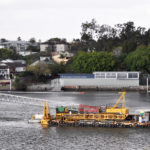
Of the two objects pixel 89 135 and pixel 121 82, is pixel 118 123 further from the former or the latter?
pixel 121 82

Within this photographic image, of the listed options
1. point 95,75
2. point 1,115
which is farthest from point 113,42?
point 1,115

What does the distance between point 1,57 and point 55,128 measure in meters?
93.5

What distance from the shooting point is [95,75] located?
3415 inches

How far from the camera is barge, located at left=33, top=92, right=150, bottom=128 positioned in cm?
4350

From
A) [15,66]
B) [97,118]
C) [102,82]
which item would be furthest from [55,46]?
[97,118]

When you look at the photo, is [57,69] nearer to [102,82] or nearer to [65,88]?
[65,88]

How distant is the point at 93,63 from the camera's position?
94.3 meters

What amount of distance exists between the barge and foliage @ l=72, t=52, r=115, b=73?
4836 centimetres

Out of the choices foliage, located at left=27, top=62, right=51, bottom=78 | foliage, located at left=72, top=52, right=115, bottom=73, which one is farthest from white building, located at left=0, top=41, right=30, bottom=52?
foliage, located at left=72, top=52, right=115, bottom=73

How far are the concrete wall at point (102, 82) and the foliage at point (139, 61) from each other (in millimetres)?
7176

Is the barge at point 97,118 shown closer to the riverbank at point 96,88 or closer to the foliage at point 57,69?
the riverbank at point 96,88

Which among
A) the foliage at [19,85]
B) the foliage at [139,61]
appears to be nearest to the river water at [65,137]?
the foliage at [19,85]

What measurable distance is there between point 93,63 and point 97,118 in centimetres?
5028

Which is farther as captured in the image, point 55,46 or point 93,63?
point 55,46
